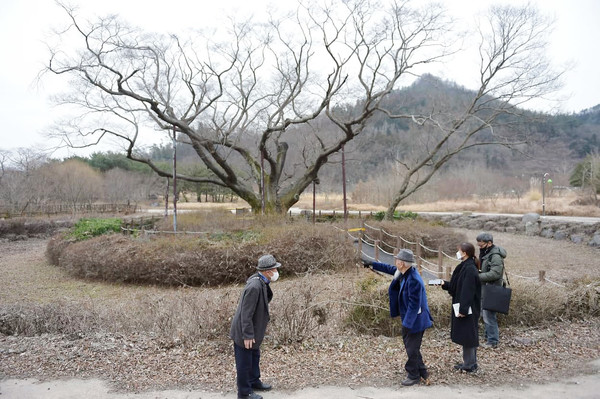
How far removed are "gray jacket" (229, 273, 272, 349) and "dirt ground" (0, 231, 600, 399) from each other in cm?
79

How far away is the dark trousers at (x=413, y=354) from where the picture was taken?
498 centimetres

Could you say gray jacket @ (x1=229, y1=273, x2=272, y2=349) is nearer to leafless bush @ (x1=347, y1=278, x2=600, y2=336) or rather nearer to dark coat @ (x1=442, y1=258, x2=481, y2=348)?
dark coat @ (x1=442, y1=258, x2=481, y2=348)

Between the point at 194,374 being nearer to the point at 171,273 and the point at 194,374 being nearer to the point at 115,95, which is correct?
the point at 171,273

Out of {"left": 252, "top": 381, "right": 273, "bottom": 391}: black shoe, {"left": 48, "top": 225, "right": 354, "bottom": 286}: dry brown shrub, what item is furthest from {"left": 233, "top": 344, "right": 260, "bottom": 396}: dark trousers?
{"left": 48, "top": 225, "right": 354, "bottom": 286}: dry brown shrub

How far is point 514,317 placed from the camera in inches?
281

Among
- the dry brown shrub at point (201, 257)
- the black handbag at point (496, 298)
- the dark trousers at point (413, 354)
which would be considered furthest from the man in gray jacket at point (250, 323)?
the dry brown shrub at point (201, 257)

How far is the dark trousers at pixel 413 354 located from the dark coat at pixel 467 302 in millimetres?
566

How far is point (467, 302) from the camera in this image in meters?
5.16

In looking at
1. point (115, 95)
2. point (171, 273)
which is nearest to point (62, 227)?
point (115, 95)

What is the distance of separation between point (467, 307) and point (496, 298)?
1.17 m

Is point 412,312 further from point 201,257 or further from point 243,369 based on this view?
point 201,257

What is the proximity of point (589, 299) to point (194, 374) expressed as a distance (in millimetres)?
6659

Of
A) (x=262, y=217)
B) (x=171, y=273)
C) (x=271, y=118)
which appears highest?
(x=271, y=118)

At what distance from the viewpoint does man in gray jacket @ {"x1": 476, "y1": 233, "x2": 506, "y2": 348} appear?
6.00m
